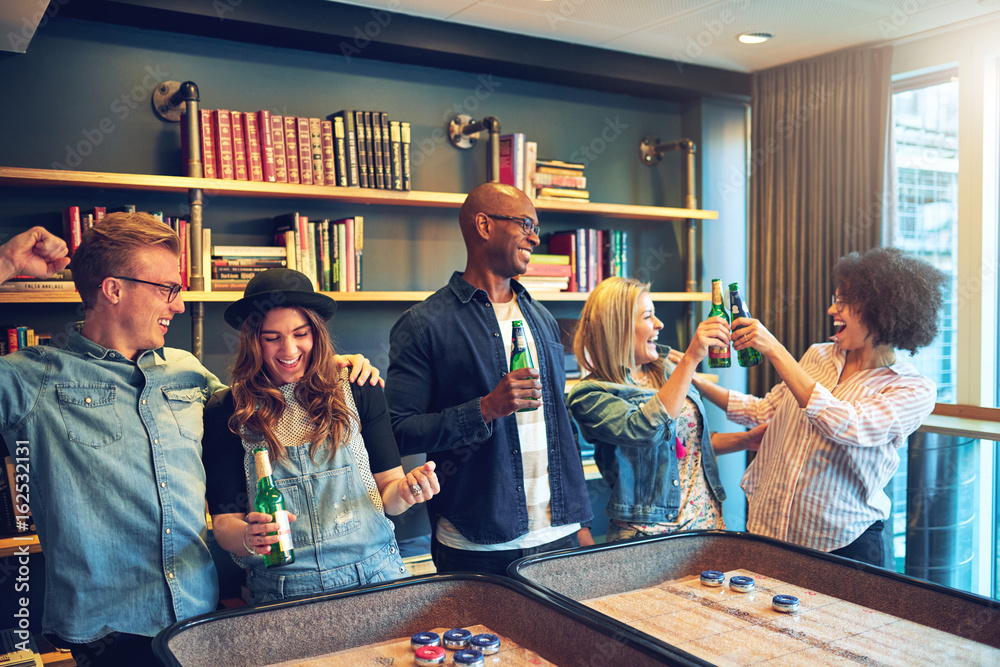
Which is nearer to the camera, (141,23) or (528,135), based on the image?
(141,23)

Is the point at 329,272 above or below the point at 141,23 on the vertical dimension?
below

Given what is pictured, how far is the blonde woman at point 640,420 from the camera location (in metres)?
2.15

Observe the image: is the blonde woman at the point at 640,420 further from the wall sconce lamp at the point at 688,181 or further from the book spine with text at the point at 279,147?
the wall sconce lamp at the point at 688,181

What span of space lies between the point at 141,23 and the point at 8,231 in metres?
0.87

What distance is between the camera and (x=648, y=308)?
2.37 metres

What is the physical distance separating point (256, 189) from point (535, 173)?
1248 millimetres

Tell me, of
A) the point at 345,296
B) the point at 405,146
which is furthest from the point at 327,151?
the point at 345,296

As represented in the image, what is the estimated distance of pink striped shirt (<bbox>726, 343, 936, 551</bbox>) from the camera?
2.12 m

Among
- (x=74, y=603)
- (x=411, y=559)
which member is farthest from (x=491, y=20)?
(x=74, y=603)

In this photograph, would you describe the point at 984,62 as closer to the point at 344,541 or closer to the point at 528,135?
the point at 528,135

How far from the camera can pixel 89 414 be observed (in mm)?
1543

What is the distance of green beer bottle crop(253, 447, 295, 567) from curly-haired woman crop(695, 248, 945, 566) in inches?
53.3

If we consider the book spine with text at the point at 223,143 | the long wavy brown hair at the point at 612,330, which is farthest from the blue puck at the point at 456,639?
the book spine with text at the point at 223,143

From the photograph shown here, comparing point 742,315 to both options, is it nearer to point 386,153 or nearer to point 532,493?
point 532,493
